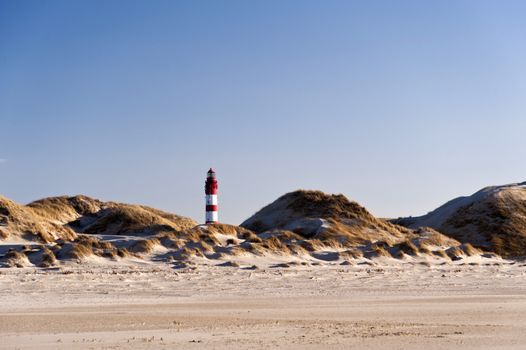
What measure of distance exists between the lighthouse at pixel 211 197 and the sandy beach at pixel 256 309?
2307 cm

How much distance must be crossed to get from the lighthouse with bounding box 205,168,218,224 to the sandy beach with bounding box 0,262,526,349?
23.1 m

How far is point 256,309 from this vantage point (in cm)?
1494

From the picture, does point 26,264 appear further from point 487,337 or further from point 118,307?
point 487,337

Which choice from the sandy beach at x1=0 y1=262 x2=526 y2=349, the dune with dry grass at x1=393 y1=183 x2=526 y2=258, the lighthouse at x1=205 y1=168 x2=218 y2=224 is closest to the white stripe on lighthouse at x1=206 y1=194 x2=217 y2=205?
the lighthouse at x1=205 y1=168 x2=218 y2=224

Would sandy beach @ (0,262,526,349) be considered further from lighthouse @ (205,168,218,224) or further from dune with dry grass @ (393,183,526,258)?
dune with dry grass @ (393,183,526,258)

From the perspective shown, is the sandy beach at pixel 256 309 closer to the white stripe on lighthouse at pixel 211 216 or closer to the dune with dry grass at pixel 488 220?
the white stripe on lighthouse at pixel 211 216

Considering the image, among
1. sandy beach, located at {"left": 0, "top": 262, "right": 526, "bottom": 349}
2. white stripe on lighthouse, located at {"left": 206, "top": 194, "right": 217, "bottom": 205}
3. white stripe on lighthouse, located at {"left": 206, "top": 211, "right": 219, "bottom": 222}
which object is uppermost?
Result: white stripe on lighthouse, located at {"left": 206, "top": 194, "right": 217, "bottom": 205}

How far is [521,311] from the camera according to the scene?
14.2 metres

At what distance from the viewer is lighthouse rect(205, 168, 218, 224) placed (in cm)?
4962

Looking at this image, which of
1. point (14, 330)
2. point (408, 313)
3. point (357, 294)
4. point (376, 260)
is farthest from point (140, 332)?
point (376, 260)

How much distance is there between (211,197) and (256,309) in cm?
3582

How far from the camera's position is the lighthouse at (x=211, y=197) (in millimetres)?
49625

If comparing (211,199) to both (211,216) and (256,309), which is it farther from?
(256,309)

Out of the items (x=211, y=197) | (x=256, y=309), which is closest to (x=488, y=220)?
(x=211, y=197)
